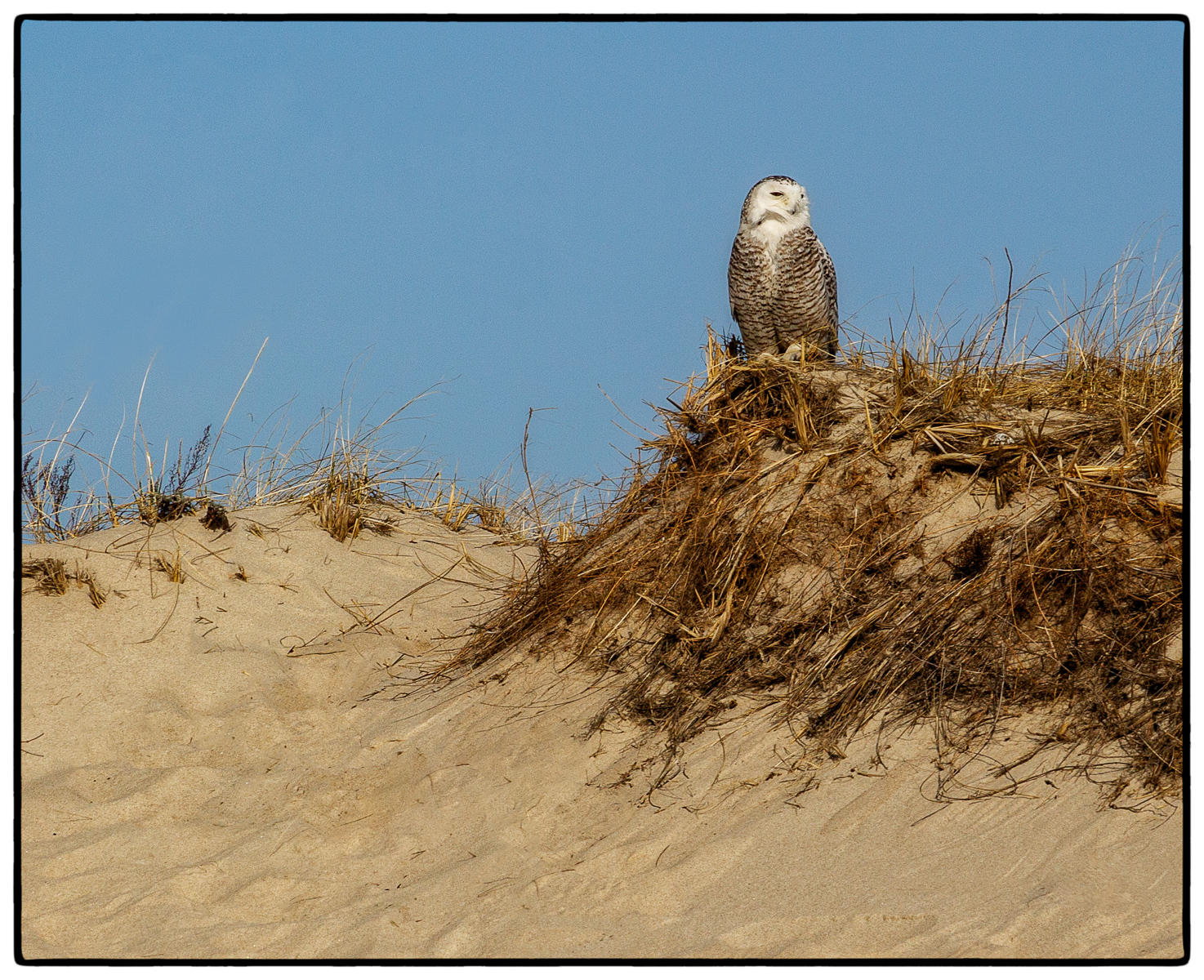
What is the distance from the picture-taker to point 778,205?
5.41m

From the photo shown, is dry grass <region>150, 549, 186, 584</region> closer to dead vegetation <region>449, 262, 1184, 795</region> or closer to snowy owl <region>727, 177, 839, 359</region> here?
dead vegetation <region>449, 262, 1184, 795</region>

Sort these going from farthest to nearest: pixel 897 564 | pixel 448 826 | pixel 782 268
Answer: pixel 782 268
pixel 897 564
pixel 448 826

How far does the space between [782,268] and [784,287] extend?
91 mm

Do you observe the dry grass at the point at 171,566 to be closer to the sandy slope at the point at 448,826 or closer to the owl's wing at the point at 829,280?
the sandy slope at the point at 448,826

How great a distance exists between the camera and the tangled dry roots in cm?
338

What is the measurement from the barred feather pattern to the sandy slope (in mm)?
2090

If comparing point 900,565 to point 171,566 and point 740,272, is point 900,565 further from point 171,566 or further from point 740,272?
point 171,566

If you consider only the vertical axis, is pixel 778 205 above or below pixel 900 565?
above

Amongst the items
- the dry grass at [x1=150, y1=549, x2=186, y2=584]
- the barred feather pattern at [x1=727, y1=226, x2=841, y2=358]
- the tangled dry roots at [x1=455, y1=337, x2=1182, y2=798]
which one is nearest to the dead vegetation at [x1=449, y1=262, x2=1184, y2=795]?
the tangled dry roots at [x1=455, y1=337, x2=1182, y2=798]

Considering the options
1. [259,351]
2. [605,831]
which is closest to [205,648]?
[259,351]

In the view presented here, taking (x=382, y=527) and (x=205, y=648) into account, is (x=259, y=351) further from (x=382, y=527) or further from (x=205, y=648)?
(x=205, y=648)

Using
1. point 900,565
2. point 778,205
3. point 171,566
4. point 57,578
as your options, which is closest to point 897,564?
point 900,565

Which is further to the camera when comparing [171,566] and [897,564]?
[171,566]

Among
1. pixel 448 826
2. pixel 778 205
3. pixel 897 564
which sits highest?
pixel 778 205
